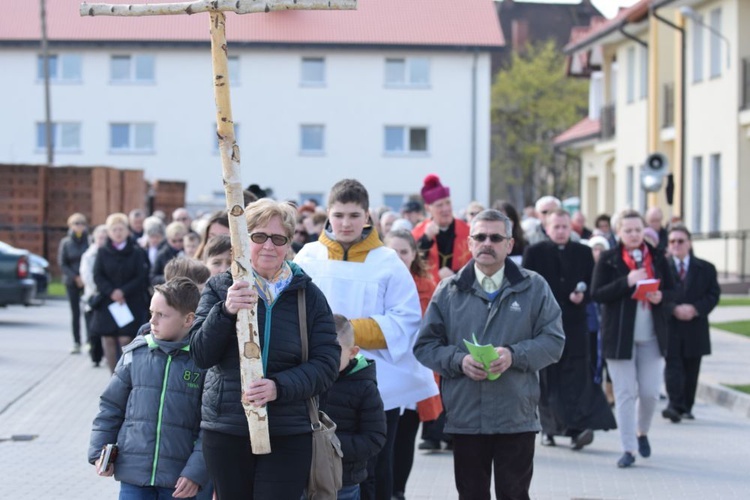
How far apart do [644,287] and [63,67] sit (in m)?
49.5

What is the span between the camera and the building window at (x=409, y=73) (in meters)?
56.4

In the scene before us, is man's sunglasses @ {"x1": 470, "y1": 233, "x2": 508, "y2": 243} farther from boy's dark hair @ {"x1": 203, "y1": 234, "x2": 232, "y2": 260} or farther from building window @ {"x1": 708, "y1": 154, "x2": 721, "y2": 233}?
building window @ {"x1": 708, "y1": 154, "x2": 721, "y2": 233}

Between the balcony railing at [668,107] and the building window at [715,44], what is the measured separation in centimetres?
418

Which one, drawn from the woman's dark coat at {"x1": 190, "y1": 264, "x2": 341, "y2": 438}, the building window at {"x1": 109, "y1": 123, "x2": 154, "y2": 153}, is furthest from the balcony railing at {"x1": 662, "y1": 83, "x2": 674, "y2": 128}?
the woman's dark coat at {"x1": 190, "y1": 264, "x2": 341, "y2": 438}

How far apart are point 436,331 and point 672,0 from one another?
2853 centimetres

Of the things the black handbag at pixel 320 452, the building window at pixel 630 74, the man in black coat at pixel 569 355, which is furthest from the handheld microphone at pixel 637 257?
the building window at pixel 630 74

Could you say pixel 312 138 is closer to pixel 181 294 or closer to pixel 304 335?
pixel 181 294

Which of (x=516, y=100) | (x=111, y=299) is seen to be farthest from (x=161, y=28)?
(x=111, y=299)

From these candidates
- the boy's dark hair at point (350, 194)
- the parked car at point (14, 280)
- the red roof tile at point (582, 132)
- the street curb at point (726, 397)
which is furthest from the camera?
the red roof tile at point (582, 132)

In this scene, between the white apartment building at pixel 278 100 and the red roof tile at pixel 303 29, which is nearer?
the red roof tile at pixel 303 29

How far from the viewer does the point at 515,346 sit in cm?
668

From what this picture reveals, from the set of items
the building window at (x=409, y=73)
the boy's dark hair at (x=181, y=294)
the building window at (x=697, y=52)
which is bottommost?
the boy's dark hair at (x=181, y=294)

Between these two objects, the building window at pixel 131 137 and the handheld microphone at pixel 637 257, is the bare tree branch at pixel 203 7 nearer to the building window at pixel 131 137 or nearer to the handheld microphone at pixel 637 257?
the handheld microphone at pixel 637 257

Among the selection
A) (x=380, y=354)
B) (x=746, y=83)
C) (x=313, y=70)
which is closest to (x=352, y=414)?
(x=380, y=354)
